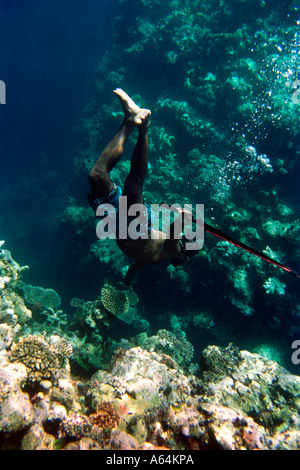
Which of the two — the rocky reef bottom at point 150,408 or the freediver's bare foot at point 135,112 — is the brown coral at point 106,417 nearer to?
the rocky reef bottom at point 150,408

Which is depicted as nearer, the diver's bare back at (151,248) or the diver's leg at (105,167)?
the diver's leg at (105,167)

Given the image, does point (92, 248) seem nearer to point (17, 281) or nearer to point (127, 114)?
point (17, 281)

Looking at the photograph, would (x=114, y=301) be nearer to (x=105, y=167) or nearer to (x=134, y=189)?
(x=134, y=189)

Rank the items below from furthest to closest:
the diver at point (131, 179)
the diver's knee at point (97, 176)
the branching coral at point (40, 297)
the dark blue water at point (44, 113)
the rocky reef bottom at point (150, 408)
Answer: the dark blue water at point (44, 113) → the branching coral at point (40, 297) → the diver at point (131, 179) → the diver's knee at point (97, 176) → the rocky reef bottom at point (150, 408)

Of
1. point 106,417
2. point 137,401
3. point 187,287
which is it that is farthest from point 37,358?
point 187,287

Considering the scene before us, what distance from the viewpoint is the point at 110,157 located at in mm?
2951

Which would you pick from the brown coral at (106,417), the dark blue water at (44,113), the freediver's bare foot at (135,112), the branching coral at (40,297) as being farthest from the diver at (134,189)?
the dark blue water at (44,113)

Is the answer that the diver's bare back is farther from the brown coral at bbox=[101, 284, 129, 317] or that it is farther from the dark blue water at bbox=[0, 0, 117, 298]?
the dark blue water at bbox=[0, 0, 117, 298]

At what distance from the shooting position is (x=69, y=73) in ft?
127

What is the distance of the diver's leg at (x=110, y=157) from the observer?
9.39ft

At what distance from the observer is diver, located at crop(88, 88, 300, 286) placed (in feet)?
9.43

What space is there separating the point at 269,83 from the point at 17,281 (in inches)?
686

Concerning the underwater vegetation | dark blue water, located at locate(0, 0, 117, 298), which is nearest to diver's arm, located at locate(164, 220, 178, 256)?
the underwater vegetation

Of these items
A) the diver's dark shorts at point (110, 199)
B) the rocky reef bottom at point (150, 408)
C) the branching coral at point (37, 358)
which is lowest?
the rocky reef bottom at point (150, 408)
